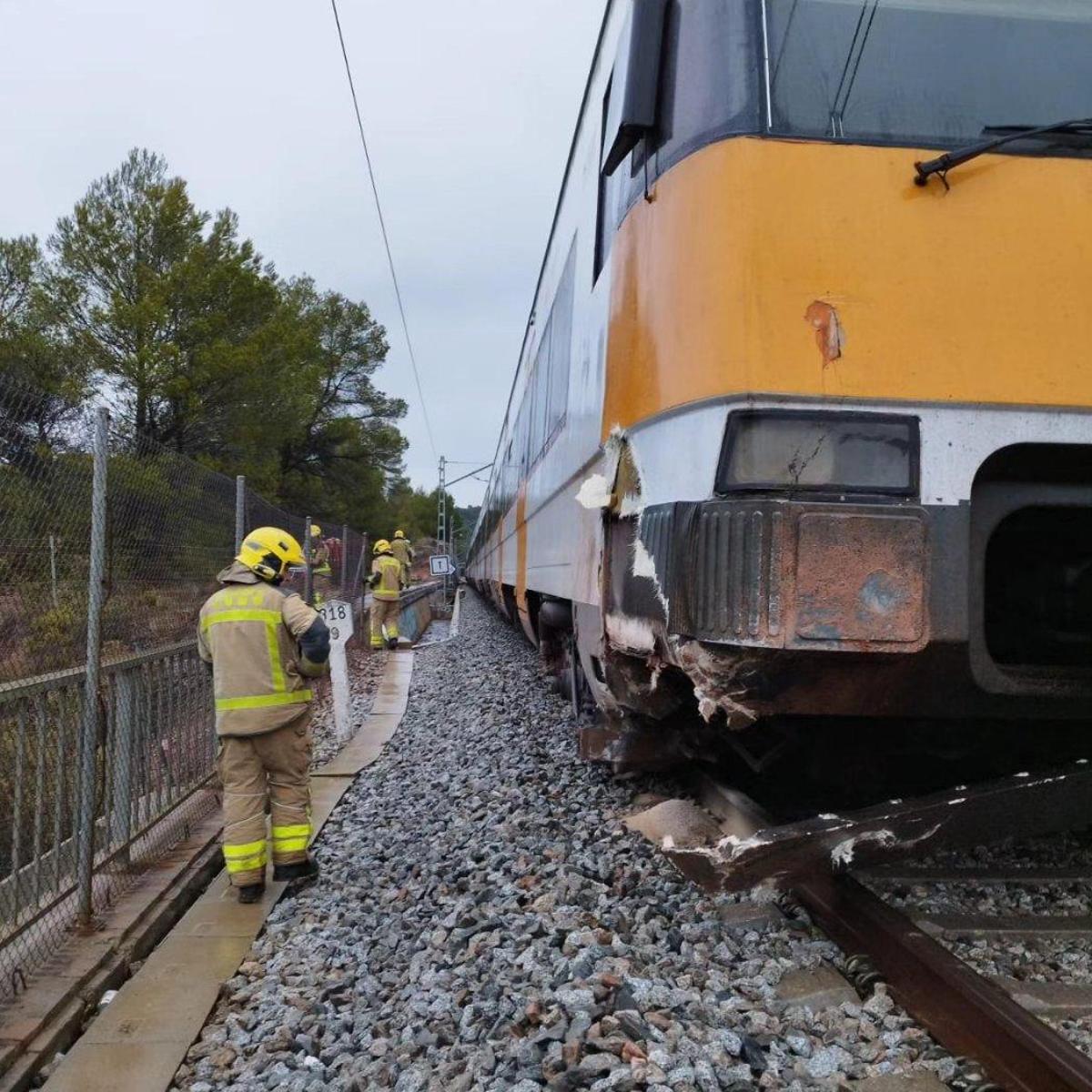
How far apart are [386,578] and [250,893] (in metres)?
11.4

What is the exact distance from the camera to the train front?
2826mm

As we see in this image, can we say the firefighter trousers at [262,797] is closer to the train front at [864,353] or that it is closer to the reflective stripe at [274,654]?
the reflective stripe at [274,654]

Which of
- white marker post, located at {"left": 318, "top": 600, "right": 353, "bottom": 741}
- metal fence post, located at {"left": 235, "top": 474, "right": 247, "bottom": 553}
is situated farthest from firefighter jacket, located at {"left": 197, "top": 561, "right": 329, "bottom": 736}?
white marker post, located at {"left": 318, "top": 600, "right": 353, "bottom": 741}

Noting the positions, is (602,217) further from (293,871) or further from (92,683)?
(293,871)

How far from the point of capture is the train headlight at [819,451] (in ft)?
9.33

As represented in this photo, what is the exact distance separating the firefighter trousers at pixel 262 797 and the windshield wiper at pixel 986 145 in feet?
11.1

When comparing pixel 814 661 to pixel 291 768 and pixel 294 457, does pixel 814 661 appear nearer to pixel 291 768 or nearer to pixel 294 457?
pixel 291 768

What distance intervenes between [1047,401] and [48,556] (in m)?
3.43

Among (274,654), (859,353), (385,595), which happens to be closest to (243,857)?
(274,654)

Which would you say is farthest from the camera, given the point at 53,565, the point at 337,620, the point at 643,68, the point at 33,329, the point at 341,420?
the point at 341,420

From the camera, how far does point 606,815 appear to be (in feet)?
16.1

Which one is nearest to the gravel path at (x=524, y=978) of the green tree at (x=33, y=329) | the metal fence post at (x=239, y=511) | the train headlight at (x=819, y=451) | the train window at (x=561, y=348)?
the train headlight at (x=819, y=451)

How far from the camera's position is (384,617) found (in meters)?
16.2

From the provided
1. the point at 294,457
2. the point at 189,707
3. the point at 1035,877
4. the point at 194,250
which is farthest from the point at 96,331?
the point at 1035,877
